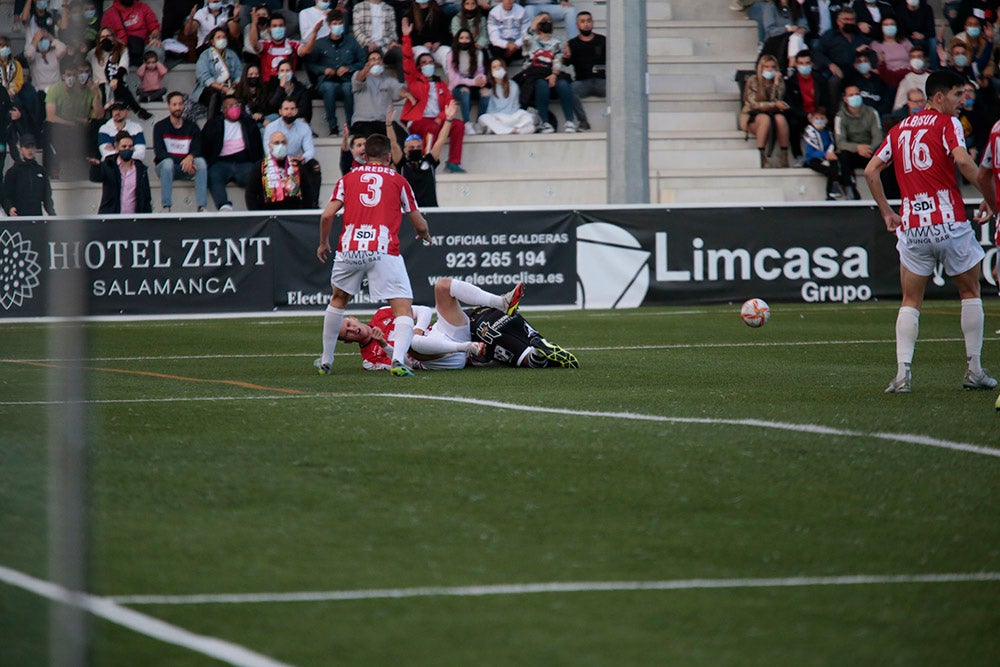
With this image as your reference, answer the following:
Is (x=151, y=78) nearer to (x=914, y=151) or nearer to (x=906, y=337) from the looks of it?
(x=914, y=151)

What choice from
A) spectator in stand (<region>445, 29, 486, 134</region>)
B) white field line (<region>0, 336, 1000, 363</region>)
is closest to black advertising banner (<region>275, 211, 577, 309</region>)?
white field line (<region>0, 336, 1000, 363</region>)

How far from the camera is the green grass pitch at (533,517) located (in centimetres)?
395

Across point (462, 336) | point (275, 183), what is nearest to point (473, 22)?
point (275, 183)

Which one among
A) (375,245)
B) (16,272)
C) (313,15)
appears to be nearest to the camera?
(375,245)

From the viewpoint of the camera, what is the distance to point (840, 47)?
2506 cm

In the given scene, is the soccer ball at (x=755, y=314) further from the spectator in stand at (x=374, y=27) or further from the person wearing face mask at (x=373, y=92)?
the spectator in stand at (x=374, y=27)

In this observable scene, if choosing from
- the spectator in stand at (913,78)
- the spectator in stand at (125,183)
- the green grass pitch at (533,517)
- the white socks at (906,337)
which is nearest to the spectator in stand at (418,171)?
the spectator in stand at (125,183)

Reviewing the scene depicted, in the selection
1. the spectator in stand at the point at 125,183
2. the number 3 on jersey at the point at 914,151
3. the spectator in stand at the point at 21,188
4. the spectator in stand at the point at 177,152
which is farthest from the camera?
the spectator in stand at the point at 177,152

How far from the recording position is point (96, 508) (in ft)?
18.3

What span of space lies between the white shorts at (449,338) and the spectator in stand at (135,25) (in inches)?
563

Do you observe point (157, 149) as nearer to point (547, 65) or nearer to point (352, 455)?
point (547, 65)

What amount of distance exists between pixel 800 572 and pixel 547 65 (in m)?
20.9

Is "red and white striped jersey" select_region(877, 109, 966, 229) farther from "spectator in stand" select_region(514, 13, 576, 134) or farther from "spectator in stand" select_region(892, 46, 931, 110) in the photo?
"spectator in stand" select_region(892, 46, 931, 110)

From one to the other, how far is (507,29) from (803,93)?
5257mm
